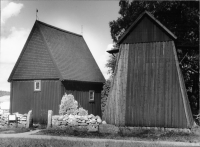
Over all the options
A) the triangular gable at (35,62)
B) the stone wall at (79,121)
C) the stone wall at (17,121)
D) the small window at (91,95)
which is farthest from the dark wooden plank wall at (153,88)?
the small window at (91,95)

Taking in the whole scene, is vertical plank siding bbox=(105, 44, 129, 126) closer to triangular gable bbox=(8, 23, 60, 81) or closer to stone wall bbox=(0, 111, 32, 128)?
stone wall bbox=(0, 111, 32, 128)

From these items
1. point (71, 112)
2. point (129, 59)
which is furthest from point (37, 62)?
point (129, 59)

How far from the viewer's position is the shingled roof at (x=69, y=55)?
1038 inches

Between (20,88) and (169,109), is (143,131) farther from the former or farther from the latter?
(20,88)

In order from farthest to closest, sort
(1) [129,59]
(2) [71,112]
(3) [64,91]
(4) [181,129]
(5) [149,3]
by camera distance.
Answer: (5) [149,3], (3) [64,91], (2) [71,112], (1) [129,59], (4) [181,129]

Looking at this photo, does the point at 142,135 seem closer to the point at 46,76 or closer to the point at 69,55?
the point at 46,76

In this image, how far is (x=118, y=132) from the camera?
18891mm

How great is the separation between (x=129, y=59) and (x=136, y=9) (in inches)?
490

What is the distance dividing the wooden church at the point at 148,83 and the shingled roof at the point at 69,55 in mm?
7357

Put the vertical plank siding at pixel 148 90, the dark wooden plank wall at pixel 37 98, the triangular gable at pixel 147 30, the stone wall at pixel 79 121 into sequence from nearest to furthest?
the vertical plank siding at pixel 148 90
the triangular gable at pixel 147 30
the stone wall at pixel 79 121
the dark wooden plank wall at pixel 37 98

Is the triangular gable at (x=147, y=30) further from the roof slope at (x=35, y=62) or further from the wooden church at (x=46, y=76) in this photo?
the roof slope at (x=35, y=62)

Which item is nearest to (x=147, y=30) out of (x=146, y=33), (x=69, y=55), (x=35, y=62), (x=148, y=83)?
(x=146, y=33)

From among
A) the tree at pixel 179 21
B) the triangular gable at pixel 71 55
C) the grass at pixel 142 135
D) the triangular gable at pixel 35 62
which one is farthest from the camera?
the tree at pixel 179 21

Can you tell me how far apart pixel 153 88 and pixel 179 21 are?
44.1 feet
